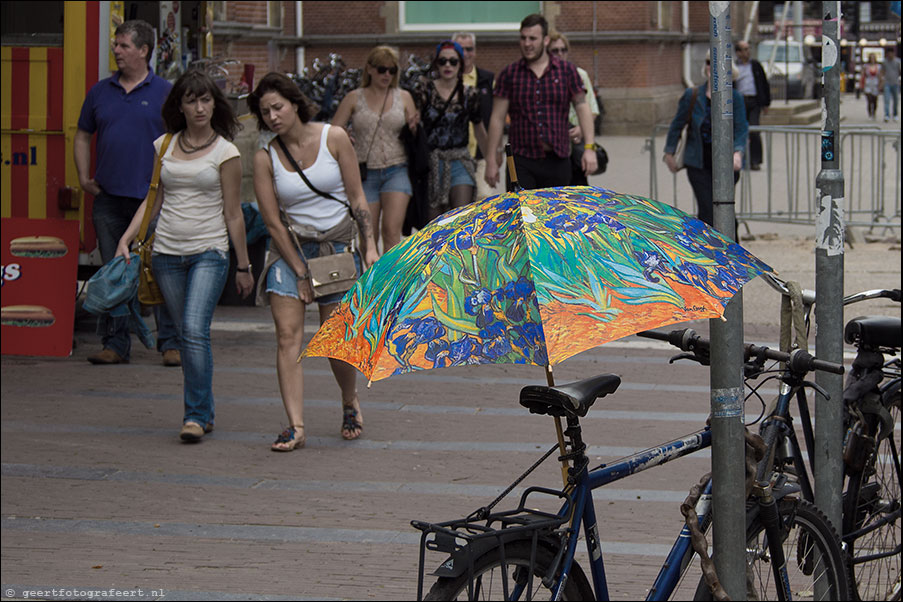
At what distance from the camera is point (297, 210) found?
676 centimetres

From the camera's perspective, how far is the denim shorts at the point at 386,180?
29.9 feet

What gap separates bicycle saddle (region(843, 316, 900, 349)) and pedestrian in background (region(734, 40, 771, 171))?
1005 centimetres

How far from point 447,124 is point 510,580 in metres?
6.53

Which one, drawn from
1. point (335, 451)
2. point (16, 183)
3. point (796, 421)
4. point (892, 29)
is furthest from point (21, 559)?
point (892, 29)

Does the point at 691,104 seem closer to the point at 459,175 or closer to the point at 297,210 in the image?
the point at 459,175

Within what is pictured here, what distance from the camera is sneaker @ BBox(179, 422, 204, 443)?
6840mm

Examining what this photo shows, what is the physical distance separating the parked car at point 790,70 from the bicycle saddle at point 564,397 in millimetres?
32343

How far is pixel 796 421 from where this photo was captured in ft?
23.6

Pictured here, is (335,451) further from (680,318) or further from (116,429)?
(680,318)

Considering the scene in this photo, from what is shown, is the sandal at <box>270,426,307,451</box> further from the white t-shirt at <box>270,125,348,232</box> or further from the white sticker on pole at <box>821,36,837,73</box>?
the white sticker on pole at <box>821,36,837,73</box>

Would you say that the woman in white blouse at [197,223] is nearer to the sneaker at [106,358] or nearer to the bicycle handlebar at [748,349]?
the sneaker at [106,358]

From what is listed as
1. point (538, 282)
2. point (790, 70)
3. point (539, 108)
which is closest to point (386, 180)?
point (539, 108)

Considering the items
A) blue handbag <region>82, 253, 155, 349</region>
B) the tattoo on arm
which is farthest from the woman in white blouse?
blue handbag <region>82, 253, 155, 349</region>

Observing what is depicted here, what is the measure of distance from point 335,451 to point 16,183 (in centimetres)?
405
